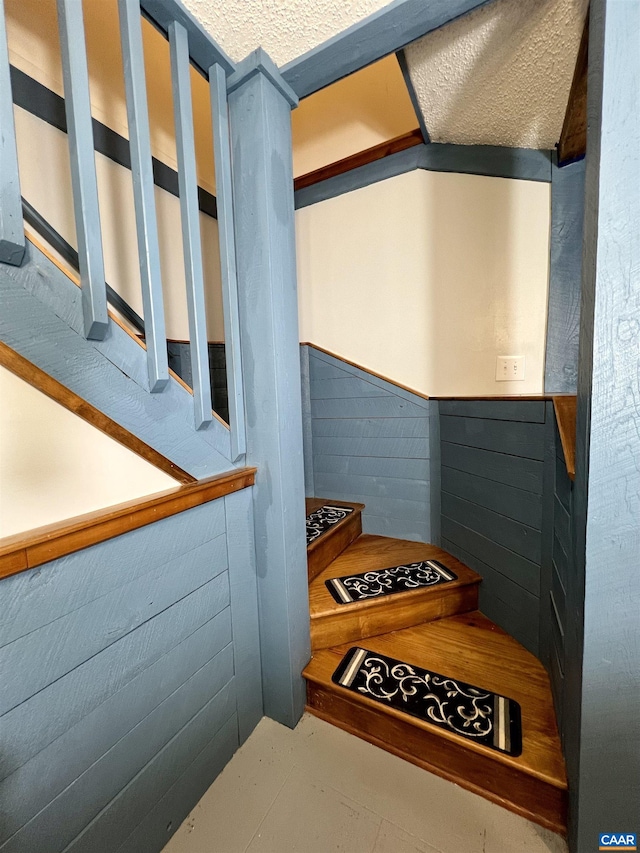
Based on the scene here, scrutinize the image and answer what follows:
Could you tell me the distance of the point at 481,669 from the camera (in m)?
1.20

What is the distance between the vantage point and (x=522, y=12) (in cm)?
99

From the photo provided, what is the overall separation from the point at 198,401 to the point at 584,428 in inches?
37.9

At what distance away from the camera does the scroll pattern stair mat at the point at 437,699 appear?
991mm

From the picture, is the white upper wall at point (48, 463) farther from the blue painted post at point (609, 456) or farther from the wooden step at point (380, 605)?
the blue painted post at point (609, 456)

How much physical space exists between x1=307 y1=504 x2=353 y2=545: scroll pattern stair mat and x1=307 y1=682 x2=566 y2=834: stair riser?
58cm

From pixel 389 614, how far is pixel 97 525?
3.70ft

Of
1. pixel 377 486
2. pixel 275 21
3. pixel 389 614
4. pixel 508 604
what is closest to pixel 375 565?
pixel 389 614

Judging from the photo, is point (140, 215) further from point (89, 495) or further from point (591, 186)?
point (591, 186)

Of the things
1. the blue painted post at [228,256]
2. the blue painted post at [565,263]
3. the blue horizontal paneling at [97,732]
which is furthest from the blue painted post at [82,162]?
the blue painted post at [565,263]

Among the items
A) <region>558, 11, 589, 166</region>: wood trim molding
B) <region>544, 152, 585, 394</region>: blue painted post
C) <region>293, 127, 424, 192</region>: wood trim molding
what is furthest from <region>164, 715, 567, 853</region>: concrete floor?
<region>293, 127, 424, 192</region>: wood trim molding

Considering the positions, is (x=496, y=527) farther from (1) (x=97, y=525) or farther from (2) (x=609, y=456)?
(1) (x=97, y=525)

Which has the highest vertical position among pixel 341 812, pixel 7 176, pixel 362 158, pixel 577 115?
pixel 362 158

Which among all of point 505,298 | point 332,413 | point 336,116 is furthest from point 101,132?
point 505,298

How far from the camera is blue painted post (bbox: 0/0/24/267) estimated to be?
1.92 feet
